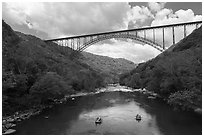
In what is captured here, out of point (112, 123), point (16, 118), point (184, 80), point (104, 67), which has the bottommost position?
point (112, 123)

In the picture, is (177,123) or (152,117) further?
(152,117)

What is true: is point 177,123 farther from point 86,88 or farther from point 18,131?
point 86,88

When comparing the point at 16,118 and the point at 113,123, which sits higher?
the point at 16,118

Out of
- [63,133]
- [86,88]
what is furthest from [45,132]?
[86,88]

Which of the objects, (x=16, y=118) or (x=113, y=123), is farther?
(x=16, y=118)

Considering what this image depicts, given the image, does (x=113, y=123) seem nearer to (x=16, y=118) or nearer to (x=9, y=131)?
(x=9, y=131)

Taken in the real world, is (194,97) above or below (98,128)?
above

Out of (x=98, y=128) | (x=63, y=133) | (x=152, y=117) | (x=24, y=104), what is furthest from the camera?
(x=24, y=104)

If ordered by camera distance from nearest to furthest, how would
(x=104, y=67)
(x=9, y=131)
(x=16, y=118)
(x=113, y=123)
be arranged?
(x=9, y=131), (x=113, y=123), (x=16, y=118), (x=104, y=67)

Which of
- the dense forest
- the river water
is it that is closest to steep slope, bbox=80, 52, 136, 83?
the dense forest

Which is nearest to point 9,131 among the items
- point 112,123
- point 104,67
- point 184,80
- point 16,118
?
point 16,118

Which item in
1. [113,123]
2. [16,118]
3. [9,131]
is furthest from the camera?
[16,118]
